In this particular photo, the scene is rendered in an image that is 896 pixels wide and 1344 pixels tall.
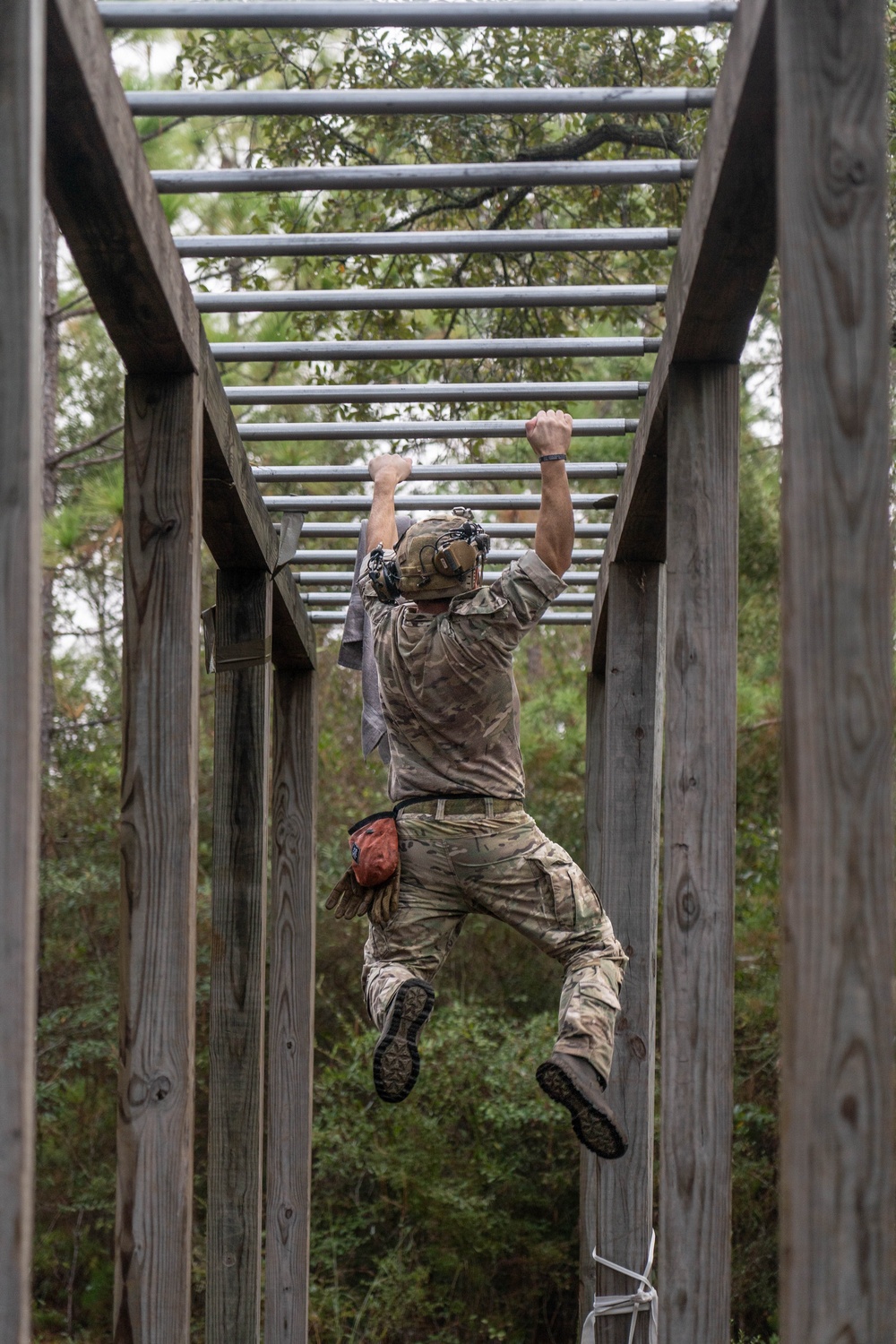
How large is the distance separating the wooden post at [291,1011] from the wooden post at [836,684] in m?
4.33

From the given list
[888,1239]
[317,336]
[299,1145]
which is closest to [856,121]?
[888,1239]

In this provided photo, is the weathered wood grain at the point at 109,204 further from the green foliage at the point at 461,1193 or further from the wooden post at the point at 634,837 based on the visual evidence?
the green foliage at the point at 461,1193

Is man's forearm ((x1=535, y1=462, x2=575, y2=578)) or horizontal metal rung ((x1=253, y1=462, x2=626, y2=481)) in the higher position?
horizontal metal rung ((x1=253, y1=462, x2=626, y2=481))

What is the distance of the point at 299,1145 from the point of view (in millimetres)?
5984

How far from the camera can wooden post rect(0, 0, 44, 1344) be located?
180cm

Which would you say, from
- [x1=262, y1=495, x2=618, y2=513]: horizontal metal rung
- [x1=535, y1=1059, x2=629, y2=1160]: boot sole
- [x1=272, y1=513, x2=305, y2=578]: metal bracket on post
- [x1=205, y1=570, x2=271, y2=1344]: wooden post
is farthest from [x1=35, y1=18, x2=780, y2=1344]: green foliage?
[x1=535, y1=1059, x2=629, y2=1160]: boot sole

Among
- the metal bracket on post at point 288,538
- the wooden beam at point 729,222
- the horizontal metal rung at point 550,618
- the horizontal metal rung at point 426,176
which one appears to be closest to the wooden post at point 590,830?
the horizontal metal rung at point 550,618

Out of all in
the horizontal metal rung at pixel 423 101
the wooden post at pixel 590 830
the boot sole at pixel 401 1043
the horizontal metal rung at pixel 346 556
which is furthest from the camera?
the wooden post at pixel 590 830

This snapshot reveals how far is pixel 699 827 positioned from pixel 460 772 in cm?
90

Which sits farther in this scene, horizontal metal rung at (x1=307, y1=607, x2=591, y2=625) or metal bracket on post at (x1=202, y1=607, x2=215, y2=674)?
horizontal metal rung at (x1=307, y1=607, x2=591, y2=625)

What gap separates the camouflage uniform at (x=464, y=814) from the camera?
3861mm

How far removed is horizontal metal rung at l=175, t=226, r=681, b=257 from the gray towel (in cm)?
140

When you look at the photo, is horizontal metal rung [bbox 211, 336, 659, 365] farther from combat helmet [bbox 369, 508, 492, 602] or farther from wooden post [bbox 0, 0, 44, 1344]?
wooden post [bbox 0, 0, 44, 1344]

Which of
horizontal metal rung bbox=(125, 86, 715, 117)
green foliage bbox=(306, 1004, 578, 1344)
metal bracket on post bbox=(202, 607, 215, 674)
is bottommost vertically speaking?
green foliage bbox=(306, 1004, 578, 1344)
